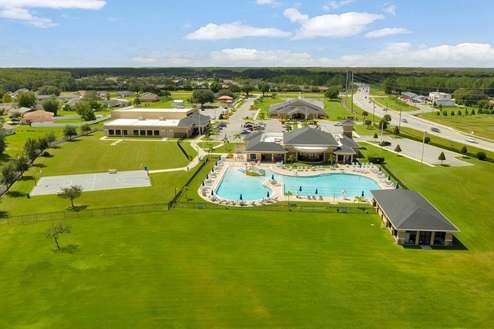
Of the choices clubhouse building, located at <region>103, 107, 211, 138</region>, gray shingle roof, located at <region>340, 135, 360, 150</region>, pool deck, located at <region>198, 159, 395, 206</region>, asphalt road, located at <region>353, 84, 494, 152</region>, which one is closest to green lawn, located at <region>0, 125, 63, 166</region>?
clubhouse building, located at <region>103, 107, 211, 138</region>

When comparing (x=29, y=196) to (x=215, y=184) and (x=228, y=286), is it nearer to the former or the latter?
(x=215, y=184)

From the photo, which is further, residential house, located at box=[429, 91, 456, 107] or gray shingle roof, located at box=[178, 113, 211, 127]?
residential house, located at box=[429, 91, 456, 107]

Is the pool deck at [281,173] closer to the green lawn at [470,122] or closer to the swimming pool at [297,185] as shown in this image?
the swimming pool at [297,185]

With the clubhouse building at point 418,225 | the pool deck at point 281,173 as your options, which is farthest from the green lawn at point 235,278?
the pool deck at point 281,173

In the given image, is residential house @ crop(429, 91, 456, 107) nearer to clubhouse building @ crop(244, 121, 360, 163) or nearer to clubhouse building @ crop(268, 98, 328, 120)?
clubhouse building @ crop(268, 98, 328, 120)

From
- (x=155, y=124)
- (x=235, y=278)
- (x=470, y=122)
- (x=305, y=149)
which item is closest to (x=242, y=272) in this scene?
(x=235, y=278)

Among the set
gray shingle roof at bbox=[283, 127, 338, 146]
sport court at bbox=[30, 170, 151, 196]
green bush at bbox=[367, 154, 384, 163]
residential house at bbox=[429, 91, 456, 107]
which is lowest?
sport court at bbox=[30, 170, 151, 196]

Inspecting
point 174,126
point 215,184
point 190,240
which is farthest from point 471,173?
point 174,126
